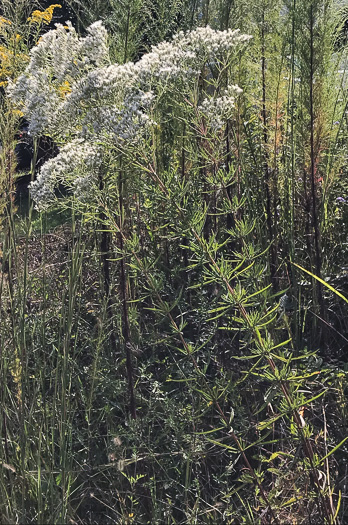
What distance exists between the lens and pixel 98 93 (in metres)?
1.78

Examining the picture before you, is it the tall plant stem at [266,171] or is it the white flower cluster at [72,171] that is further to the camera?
the tall plant stem at [266,171]

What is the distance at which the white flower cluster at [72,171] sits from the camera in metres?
1.76

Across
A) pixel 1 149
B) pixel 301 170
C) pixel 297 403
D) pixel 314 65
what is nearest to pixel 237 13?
pixel 314 65

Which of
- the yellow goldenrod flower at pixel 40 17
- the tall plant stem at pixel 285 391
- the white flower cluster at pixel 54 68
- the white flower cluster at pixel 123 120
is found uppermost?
the yellow goldenrod flower at pixel 40 17

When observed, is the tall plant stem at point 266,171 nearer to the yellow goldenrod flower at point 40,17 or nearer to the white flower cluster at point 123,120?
the white flower cluster at point 123,120

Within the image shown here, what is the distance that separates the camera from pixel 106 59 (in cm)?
183

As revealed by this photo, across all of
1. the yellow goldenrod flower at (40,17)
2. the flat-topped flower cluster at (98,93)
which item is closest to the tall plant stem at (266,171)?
the flat-topped flower cluster at (98,93)

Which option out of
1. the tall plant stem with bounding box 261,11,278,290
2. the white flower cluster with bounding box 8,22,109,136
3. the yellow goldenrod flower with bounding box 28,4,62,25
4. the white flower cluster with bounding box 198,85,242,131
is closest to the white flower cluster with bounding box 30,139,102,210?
the white flower cluster with bounding box 8,22,109,136

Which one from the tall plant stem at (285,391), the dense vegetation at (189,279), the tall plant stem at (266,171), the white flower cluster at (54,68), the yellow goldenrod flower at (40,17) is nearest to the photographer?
the tall plant stem at (285,391)

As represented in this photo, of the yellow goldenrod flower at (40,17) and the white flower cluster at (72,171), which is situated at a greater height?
the yellow goldenrod flower at (40,17)

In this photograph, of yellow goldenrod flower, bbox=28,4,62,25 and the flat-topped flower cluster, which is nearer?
the flat-topped flower cluster

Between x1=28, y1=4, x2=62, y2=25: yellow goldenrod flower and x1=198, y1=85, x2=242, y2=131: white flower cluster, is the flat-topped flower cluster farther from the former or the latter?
x1=28, y1=4, x2=62, y2=25: yellow goldenrod flower

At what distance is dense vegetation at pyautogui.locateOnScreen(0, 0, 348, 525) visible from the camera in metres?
1.71

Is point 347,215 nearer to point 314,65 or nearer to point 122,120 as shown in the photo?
point 314,65
